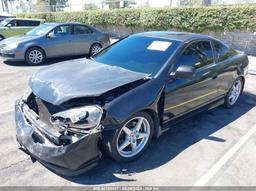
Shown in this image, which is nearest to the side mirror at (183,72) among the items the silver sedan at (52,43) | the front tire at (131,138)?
the front tire at (131,138)

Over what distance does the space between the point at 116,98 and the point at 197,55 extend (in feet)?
6.28

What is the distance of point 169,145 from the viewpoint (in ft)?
12.3

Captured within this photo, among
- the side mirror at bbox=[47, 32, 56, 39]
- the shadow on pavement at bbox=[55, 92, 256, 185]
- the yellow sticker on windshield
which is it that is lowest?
the shadow on pavement at bbox=[55, 92, 256, 185]

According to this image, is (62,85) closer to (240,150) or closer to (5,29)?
(240,150)

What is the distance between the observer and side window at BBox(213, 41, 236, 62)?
468cm

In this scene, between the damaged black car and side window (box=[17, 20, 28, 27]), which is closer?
the damaged black car

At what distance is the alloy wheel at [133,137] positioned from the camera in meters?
3.16

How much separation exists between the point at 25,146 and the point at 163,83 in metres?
1.93

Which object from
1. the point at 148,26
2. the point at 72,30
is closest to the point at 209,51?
the point at 72,30

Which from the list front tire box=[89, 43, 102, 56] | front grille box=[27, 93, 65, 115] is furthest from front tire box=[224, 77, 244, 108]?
front tire box=[89, 43, 102, 56]

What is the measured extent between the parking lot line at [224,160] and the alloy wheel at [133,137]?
86 centimetres

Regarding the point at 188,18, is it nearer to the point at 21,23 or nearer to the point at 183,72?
the point at 21,23

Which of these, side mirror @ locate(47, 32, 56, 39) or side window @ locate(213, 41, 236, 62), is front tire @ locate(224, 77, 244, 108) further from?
side mirror @ locate(47, 32, 56, 39)

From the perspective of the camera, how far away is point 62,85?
3.10m
